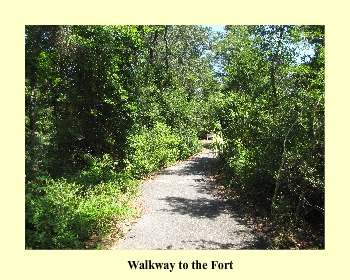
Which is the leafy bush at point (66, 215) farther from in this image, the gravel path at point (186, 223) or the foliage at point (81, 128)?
the gravel path at point (186, 223)

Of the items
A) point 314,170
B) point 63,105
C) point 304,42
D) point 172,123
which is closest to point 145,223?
point 314,170

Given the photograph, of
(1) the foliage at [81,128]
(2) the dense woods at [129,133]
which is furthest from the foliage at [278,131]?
(1) the foliage at [81,128]

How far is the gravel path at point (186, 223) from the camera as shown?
20.5 feet

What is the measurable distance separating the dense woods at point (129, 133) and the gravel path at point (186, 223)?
59 centimetres

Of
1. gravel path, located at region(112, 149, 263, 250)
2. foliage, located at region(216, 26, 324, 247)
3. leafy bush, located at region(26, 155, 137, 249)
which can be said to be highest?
foliage, located at region(216, 26, 324, 247)

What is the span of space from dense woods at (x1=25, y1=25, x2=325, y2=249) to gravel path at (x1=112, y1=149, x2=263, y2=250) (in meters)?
0.59

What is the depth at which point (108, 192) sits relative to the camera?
26.5 feet

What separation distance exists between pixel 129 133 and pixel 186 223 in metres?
4.51

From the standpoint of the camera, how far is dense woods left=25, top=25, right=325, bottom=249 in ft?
21.3

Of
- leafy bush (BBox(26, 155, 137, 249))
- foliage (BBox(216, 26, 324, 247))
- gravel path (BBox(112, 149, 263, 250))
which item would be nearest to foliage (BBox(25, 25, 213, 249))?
leafy bush (BBox(26, 155, 137, 249))

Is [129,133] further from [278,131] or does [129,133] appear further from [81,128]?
[278,131]

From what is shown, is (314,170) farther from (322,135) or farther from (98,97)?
(98,97)

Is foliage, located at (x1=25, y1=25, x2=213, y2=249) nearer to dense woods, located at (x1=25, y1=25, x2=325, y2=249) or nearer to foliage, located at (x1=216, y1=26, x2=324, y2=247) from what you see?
dense woods, located at (x1=25, y1=25, x2=325, y2=249)

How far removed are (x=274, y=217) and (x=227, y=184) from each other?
360 centimetres
